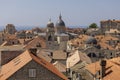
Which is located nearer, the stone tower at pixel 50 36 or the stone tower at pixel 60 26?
the stone tower at pixel 50 36

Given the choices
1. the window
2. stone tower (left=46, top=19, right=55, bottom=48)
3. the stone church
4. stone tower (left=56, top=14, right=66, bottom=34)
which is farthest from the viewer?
stone tower (left=56, top=14, right=66, bottom=34)

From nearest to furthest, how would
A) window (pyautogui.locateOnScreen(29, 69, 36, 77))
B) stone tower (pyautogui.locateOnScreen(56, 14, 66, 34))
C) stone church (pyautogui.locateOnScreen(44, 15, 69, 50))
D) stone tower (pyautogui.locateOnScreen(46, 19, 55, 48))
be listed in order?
window (pyautogui.locateOnScreen(29, 69, 36, 77))
stone tower (pyautogui.locateOnScreen(46, 19, 55, 48))
stone church (pyautogui.locateOnScreen(44, 15, 69, 50))
stone tower (pyautogui.locateOnScreen(56, 14, 66, 34))

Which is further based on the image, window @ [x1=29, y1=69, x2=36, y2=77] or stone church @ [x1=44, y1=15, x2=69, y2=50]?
stone church @ [x1=44, y1=15, x2=69, y2=50]

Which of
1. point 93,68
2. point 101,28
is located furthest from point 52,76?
point 101,28

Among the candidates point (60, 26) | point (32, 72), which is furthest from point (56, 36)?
point (32, 72)

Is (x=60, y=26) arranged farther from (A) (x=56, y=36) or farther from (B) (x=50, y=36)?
(B) (x=50, y=36)

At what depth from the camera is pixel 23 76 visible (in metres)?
35.8

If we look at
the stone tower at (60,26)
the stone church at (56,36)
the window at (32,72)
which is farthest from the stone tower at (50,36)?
the window at (32,72)

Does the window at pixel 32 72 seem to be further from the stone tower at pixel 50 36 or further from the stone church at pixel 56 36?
the stone tower at pixel 50 36

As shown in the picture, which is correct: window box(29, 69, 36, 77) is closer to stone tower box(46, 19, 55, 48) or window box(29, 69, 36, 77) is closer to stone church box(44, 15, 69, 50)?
stone church box(44, 15, 69, 50)

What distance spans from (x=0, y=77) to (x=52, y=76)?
5444 mm

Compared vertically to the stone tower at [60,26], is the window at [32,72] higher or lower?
higher

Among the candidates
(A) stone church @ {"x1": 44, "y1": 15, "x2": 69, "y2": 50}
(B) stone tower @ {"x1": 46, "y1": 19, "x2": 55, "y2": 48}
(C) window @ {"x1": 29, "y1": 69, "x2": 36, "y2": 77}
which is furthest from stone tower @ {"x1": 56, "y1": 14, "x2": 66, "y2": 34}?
(C) window @ {"x1": 29, "y1": 69, "x2": 36, "y2": 77}

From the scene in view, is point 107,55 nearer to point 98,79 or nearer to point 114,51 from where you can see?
point 114,51
